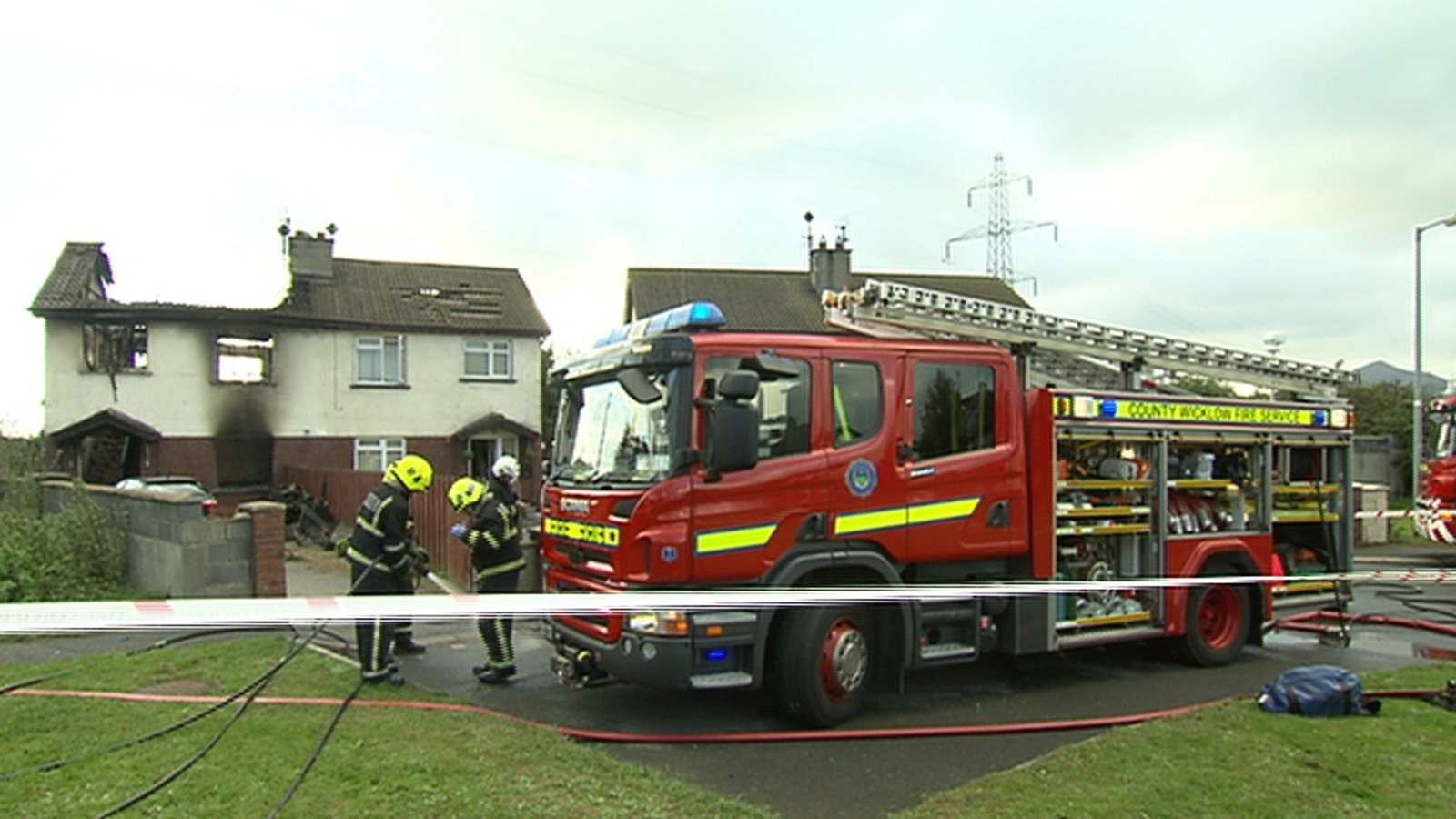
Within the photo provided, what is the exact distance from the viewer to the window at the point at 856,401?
6.58m

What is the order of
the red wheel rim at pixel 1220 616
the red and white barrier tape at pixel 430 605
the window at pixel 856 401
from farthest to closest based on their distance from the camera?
1. the red wheel rim at pixel 1220 616
2. the window at pixel 856 401
3. the red and white barrier tape at pixel 430 605

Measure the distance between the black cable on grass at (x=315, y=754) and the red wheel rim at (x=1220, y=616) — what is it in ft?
21.9

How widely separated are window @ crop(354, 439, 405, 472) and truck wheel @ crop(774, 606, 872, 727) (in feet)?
68.9

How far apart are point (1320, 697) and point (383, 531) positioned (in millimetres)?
6270

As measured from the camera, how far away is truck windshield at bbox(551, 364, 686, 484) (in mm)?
6180

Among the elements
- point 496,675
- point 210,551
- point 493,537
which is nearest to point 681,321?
point 493,537

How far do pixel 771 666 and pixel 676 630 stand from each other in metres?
0.85

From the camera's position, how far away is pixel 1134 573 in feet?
26.3

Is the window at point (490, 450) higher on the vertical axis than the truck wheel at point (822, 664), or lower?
higher

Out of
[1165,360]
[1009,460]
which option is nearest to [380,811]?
[1009,460]

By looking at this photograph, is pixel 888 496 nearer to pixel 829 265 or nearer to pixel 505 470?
pixel 505 470

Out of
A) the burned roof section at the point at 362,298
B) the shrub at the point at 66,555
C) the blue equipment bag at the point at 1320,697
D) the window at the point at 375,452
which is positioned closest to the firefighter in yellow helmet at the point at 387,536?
the shrub at the point at 66,555

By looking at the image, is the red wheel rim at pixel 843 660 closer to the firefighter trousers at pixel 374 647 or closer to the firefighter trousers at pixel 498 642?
the firefighter trousers at pixel 498 642

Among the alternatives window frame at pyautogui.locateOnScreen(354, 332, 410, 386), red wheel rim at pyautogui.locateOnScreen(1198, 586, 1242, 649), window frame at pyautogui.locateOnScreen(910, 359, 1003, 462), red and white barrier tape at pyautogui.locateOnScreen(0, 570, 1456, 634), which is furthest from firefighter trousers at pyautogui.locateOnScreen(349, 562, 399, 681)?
window frame at pyautogui.locateOnScreen(354, 332, 410, 386)
